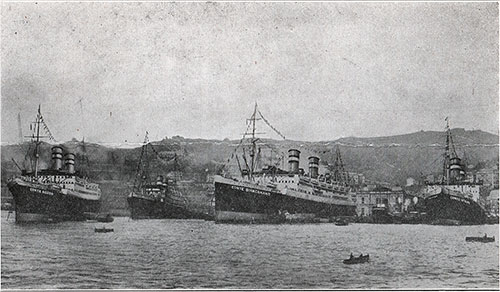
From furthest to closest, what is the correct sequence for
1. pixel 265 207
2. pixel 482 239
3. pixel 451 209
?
1. pixel 265 207
2. pixel 451 209
3. pixel 482 239

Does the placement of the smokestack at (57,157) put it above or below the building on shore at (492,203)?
above

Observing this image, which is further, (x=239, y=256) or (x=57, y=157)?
(x=57, y=157)

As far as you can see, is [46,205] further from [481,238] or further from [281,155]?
[481,238]

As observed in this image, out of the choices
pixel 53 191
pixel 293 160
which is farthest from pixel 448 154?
pixel 53 191

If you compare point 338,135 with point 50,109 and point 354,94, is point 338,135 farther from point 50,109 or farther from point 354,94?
point 50,109

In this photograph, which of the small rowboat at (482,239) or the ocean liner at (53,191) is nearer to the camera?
the small rowboat at (482,239)

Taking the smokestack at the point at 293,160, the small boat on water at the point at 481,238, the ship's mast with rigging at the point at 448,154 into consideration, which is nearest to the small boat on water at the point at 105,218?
the smokestack at the point at 293,160

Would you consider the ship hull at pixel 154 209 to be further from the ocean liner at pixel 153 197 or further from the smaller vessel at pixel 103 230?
the smaller vessel at pixel 103 230

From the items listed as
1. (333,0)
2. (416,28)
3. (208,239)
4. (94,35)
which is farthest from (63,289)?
(416,28)
